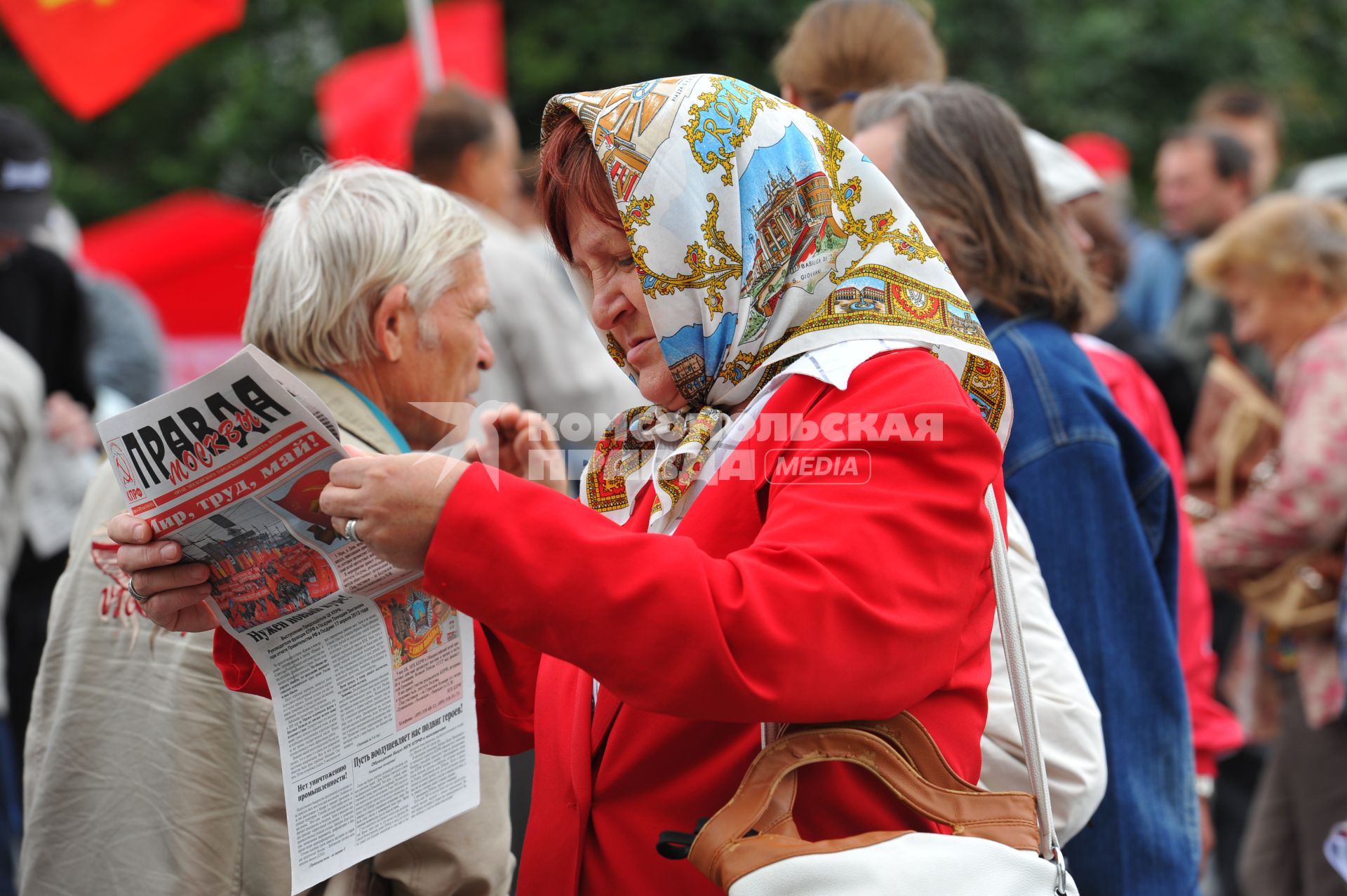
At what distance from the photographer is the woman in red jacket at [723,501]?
4.48 feet

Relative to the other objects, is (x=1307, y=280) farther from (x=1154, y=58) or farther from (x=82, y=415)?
(x=1154, y=58)

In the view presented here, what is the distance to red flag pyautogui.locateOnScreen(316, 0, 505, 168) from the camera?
7465mm

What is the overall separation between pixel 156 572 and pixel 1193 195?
5.82 m

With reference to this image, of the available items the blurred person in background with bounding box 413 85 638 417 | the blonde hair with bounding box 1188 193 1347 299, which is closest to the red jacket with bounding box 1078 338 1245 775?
the blurred person in background with bounding box 413 85 638 417

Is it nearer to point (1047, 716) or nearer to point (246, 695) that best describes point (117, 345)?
point (246, 695)

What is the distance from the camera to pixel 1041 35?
41.5 ft

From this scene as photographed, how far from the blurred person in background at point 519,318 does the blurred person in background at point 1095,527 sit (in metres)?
1.48

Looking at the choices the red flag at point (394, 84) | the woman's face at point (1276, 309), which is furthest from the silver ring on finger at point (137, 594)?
the red flag at point (394, 84)

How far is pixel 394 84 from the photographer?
753 centimetres

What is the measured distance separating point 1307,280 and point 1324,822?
1702 millimetres

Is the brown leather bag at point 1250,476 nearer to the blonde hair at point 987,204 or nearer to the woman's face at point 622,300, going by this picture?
the blonde hair at point 987,204

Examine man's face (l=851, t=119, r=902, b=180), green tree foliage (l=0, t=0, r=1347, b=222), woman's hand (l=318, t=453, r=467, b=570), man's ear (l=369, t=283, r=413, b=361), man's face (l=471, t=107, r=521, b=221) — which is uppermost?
woman's hand (l=318, t=453, r=467, b=570)

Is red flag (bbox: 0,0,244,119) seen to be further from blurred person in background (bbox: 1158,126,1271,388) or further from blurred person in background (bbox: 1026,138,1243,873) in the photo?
A: blurred person in background (bbox: 1158,126,1271,388)

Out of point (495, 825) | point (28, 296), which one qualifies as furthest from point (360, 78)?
point (495, 825)
